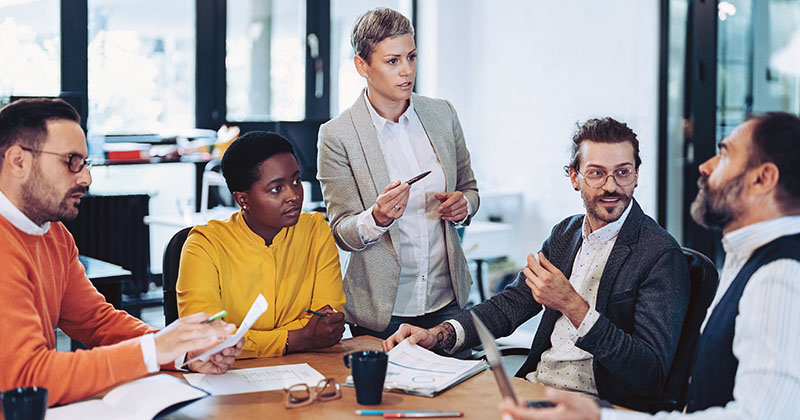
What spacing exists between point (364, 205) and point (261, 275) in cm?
46

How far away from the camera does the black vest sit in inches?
57.2

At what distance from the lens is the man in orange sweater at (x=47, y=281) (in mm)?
1599

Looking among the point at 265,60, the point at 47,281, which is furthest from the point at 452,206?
the point at 265,60

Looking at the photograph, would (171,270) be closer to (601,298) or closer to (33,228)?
(33,228)

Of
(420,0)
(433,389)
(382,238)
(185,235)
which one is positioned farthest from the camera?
(420,0)

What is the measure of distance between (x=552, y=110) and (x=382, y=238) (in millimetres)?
3871

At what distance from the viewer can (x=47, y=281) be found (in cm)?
181

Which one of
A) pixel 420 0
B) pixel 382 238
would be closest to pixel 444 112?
pixel 382 238

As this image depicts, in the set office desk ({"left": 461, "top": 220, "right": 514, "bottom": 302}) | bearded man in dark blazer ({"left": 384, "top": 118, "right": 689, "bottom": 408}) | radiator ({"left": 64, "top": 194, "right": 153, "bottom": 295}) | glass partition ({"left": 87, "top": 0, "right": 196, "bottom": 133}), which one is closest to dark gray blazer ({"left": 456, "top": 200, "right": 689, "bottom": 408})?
bearded man in dark blazer ({"left": 384, "top": 118, "right": 689, "bottom": 408})

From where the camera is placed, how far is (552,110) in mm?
6074

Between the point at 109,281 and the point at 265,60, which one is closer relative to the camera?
the point at 109,281

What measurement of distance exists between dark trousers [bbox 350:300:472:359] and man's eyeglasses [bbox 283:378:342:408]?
27.4 inches

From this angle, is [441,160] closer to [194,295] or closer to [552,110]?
[194,295]

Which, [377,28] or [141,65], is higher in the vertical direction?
[141,65]
